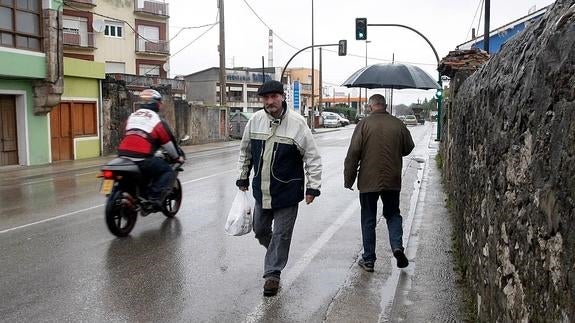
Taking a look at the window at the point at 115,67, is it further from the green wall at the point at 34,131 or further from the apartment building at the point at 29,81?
the apartment building at the point at 29,81

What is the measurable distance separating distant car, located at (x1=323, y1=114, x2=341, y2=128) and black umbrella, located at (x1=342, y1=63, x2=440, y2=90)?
50.4m

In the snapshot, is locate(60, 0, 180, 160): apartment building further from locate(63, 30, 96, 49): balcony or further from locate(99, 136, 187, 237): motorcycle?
locate(99, 136, 187, 237): motorcycle

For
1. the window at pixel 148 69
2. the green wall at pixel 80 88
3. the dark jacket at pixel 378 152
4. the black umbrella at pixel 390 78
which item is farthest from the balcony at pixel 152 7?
the dark jacket at pixel 378 152

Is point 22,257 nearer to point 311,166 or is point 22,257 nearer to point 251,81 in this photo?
point 311,166

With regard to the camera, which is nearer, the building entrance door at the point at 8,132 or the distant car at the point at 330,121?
the building entrance door at the point at 8,132

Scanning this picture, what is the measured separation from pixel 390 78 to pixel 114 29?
4306 centimetres

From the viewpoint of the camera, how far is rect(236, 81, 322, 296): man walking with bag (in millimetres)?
5078

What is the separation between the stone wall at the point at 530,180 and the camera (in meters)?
2.14

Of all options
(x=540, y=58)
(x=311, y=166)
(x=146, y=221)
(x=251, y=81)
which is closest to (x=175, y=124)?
(x=146, y=221)

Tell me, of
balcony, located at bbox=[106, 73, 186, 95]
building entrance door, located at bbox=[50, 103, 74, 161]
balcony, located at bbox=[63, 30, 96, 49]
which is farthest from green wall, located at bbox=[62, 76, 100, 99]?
balcony, located at bbox=[63, 30, 96, 49]

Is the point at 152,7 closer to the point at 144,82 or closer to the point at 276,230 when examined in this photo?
the point at 144,82

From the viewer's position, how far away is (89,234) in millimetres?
7566

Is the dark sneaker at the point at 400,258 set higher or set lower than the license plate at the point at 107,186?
lower

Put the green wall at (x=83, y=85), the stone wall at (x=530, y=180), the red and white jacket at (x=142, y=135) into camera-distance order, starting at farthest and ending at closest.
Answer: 1. the green wall at (x=83, y=85)
2. the red and white jacket at (x=142, y=135)
3. the stone wall at (x=530, y=180)
